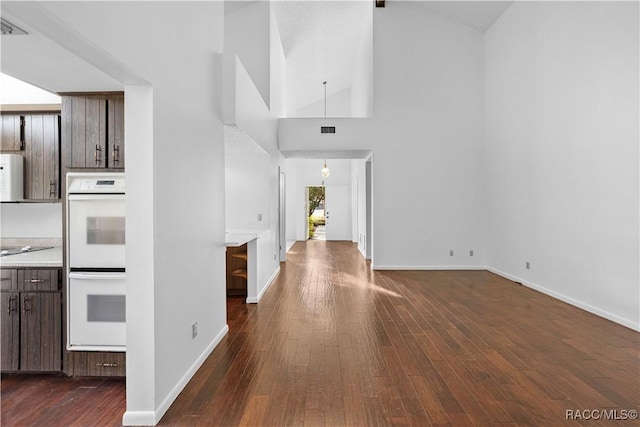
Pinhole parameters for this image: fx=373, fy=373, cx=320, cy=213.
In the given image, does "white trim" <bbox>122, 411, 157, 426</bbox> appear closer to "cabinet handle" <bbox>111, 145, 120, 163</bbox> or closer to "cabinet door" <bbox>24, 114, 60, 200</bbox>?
Answer: "cabinet handle" <bbox>111, 145, 120, 163</bbox>

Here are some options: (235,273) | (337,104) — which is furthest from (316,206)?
(235,273)

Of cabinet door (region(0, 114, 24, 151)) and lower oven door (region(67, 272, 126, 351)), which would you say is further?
cabinet door (region(0, 114, 24, 151))

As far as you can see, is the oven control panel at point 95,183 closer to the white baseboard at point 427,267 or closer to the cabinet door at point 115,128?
the cabinet door at point 115,128

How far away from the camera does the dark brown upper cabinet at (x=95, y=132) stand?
275 centimetres

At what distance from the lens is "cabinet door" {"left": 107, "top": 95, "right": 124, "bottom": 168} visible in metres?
2.75

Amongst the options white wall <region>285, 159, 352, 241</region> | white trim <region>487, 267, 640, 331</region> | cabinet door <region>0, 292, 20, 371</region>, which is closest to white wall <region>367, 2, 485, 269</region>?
white trim <region>487, 267, 640, 331</region>

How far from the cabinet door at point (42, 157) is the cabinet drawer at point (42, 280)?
62 cm

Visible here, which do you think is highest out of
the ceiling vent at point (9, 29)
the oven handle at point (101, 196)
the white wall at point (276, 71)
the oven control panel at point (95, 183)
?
the white wall at point (276, 71)

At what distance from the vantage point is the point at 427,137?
7438 mm

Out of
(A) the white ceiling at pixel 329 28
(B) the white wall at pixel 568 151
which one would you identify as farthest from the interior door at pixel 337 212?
(B) the white wall at pixel 568 151

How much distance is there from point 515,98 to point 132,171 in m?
6.19

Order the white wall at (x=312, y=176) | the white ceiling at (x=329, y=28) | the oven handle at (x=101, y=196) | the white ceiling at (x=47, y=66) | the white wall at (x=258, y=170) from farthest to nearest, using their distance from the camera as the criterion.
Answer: the white wall at (x=312, y=176) < the white ceiling at (x=329, y=28) < the white wall at (x=258, y=170) < the oven handle at (x=101, y=196) < the white ceiling at (x=47, y=66)

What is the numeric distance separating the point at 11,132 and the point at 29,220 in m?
0.87

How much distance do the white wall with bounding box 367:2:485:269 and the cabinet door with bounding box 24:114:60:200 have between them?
5530mm
